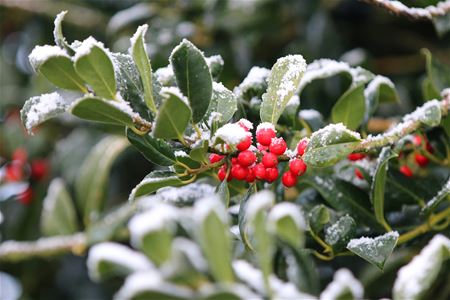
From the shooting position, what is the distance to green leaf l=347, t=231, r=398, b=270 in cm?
90

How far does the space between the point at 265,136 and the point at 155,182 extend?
16 centimetres

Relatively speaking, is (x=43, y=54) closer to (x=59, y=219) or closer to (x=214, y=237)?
(x=214, y=237)

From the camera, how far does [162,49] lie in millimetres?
1825

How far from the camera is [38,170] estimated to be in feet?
6.91

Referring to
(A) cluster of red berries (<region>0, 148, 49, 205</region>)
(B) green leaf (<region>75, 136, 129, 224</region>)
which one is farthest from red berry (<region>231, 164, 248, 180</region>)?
(A) cluster of red berries (<region>0, 148, 49, 205</region>)

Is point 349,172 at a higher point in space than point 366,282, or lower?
higher

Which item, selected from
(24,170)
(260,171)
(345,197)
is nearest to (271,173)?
(260,171)

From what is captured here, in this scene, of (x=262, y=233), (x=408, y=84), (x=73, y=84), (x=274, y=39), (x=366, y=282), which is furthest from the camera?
(x=274, y=39)

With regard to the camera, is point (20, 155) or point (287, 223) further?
point (20, 155)

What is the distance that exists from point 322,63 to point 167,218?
66cm

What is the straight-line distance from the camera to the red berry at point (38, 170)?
210 centimetres

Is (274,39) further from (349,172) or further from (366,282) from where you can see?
(349,172)

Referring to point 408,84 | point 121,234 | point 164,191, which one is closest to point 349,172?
→ point 164,191

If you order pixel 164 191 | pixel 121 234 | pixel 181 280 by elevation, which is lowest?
pixel 121 234
